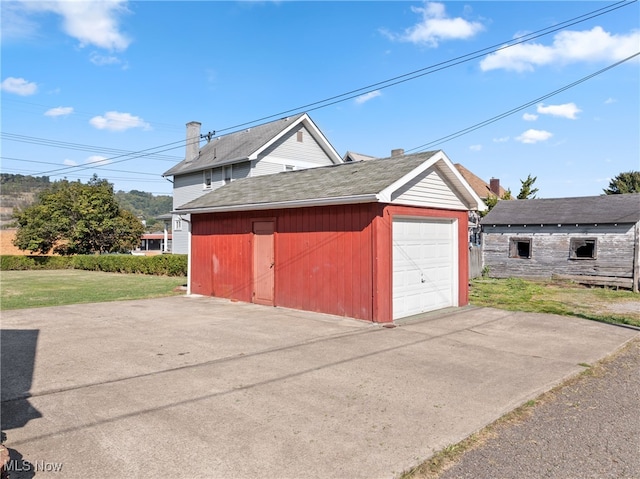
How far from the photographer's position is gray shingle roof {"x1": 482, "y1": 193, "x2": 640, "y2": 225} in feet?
60.7

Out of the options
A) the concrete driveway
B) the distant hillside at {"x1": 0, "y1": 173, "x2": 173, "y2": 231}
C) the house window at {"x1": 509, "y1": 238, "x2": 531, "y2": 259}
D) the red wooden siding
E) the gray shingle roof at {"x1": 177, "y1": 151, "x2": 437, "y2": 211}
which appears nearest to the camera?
the concrete driveway

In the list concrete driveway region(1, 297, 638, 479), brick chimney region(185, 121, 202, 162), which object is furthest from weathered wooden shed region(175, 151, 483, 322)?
brick chimney region(185, 121, 202, 162)

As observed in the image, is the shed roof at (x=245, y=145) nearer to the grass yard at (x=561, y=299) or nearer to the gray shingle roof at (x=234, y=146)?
the gray shingle roof at (x=234, y=146)

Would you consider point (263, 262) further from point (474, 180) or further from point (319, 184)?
point (474, 180)

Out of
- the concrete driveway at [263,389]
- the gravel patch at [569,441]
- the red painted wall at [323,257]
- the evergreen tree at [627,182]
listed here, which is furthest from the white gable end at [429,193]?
the evergreen tree at [627,182]

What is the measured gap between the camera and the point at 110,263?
2772 centimetres

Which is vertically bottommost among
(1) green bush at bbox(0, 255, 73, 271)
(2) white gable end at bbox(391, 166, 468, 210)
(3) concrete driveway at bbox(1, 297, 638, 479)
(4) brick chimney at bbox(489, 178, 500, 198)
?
(3) concrete driveway at bbox(1, 297, 638, 479)

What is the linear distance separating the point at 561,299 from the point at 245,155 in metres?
16.4

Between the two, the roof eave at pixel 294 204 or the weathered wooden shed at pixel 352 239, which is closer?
the roof eave at pixel 294 204

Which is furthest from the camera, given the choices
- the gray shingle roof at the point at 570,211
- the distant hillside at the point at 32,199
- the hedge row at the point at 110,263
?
the distant hillside at the point at 32,199

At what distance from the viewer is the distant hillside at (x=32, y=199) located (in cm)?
8544

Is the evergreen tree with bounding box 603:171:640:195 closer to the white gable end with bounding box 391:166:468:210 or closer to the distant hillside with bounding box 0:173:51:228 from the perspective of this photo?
the white gable end with bounding box 391:166:468:210

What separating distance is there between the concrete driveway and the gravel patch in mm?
297

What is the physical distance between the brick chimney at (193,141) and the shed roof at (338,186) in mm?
15626
